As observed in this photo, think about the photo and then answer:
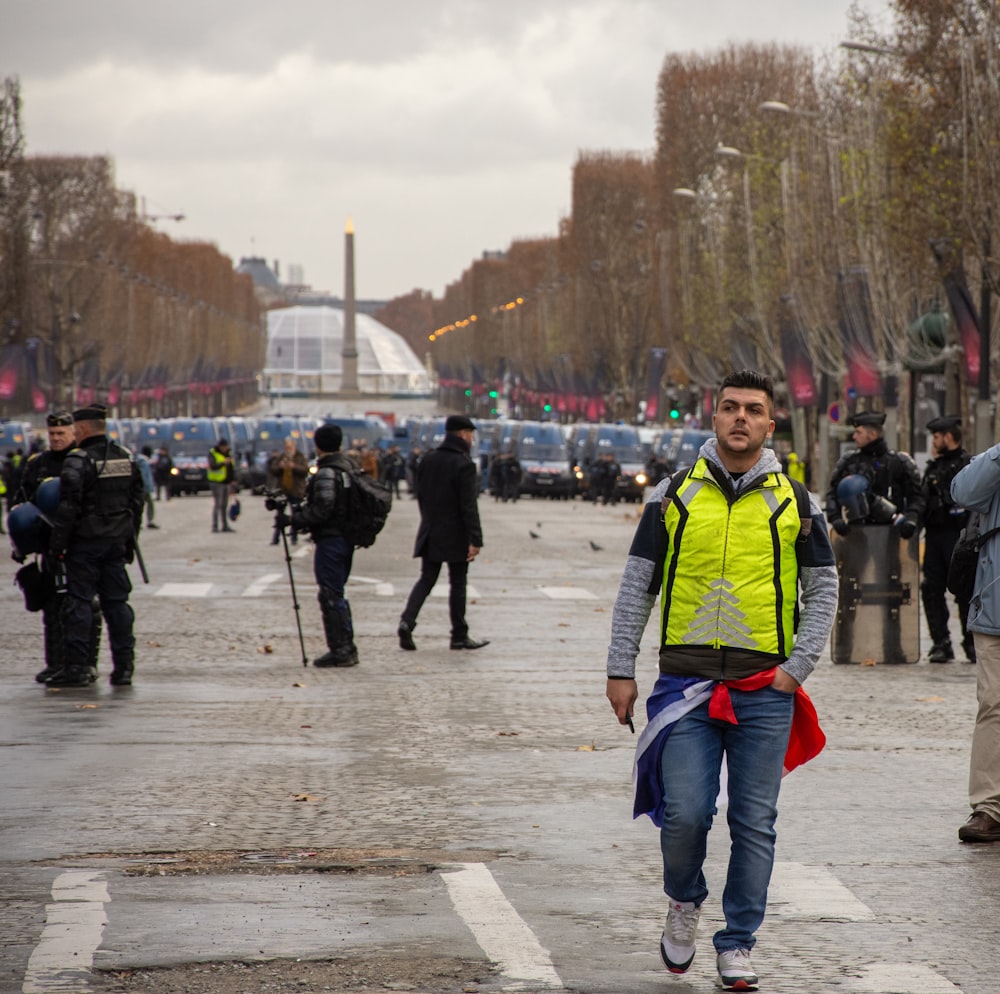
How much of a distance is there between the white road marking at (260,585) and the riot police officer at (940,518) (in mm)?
8745

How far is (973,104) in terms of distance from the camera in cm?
3381

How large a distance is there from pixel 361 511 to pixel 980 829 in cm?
737

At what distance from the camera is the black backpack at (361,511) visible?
1494 centimetres

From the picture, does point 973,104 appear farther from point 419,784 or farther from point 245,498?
point 245,498

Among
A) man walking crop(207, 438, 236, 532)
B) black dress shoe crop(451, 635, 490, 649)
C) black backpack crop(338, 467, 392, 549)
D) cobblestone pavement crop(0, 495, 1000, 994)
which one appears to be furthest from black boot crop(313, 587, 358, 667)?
man walking crop(207, 438, 236, 532)

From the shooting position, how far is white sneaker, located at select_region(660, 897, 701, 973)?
19.4 feet

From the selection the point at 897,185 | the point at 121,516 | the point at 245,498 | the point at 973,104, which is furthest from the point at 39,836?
the point at 245,498

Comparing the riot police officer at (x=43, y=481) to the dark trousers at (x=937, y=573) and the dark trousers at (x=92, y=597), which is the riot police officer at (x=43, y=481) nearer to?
the dark trousers at (x=92, y=597)

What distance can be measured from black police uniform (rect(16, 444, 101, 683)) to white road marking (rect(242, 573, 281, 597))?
8.50 meters

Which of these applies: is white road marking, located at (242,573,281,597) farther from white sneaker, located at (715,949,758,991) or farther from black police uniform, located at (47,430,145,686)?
white sneaker, located at (715,949,758,991)

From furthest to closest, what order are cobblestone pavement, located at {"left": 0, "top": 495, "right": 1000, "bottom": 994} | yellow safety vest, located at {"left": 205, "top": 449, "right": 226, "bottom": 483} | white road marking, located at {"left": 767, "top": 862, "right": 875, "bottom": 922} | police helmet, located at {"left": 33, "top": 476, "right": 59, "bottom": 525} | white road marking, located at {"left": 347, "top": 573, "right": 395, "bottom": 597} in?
yellow safety vest, located at {"left": 205, "top": 449, "right": 226, "bottom": 483} < white road marking, located at {"left": 347, "top": 573, "right": 395, "bottom": 597} < police helmet, located at {"left": 33, "top": 476, "right": 59, "bottom": 525} < white road marking, located at {"left": 767, "top": 862, "right": 875, "bottom": 922} < cobblestone pavement, located at {"left": 0, "top": 495, "right": 1000, "bottom": 994}

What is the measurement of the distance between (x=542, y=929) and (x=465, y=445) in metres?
10.2

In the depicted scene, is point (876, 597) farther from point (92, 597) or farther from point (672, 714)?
point (672, 714)

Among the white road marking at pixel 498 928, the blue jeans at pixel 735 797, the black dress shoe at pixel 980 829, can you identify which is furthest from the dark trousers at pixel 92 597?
the blue jeans at pixel 735 797
